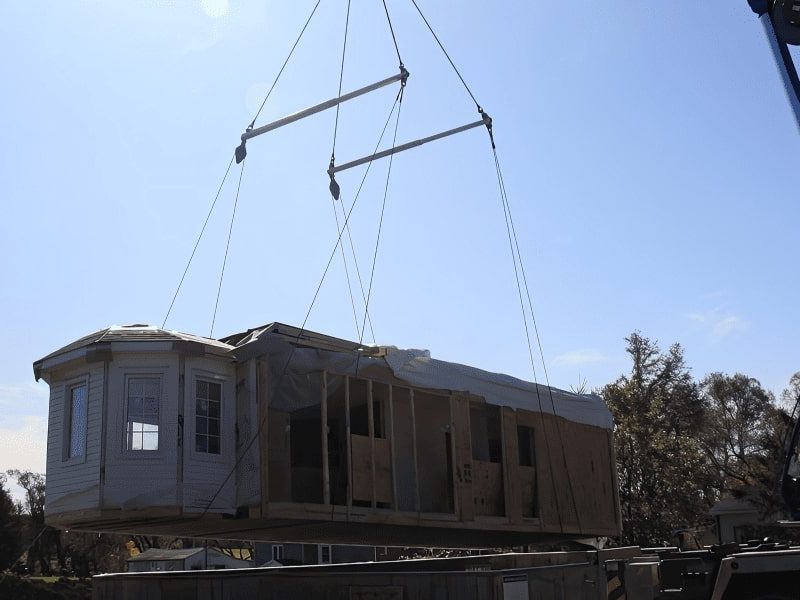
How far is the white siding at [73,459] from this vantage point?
12531mm

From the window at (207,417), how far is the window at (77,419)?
5.19 ft

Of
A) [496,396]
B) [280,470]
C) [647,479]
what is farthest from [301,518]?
[647,479]

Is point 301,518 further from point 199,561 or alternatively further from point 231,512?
point 199,561

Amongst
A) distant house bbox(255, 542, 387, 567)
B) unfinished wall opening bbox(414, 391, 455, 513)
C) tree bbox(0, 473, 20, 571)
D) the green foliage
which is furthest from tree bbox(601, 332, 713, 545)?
tree bbox(0, 473, 20, 571)

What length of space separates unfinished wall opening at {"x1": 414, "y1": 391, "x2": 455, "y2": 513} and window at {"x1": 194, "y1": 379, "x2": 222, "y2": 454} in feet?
13.1

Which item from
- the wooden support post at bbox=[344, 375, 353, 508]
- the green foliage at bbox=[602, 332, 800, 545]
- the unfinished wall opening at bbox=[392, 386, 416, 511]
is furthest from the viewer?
the green foliage at bbox=[602, 332, 800, 545]

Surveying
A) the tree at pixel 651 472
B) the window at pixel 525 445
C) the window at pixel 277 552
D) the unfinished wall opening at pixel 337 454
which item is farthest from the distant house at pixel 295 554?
the unfinished wall opening at pixel 337 454

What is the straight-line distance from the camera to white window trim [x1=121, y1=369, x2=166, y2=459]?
12.5m

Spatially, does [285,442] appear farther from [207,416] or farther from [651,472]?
[651,472]

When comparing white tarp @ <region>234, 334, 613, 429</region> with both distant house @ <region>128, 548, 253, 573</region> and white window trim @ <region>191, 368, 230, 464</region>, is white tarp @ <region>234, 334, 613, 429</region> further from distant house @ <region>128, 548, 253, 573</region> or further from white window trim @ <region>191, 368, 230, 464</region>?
distant house @ <region>128, 548, 253, 573</region>

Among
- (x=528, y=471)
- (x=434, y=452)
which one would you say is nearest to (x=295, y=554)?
(x=528, y=471)

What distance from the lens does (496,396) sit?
1680 centimetres

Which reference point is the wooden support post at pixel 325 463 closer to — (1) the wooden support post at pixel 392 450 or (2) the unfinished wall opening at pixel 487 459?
(1) the wooden support post at pixel 392 450

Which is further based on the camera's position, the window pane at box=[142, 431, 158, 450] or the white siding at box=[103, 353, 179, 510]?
the window pane at box=[142, 431, 158, 450]
